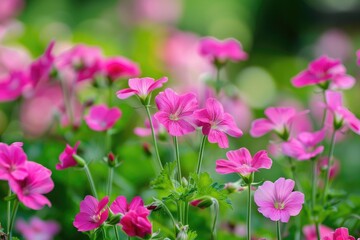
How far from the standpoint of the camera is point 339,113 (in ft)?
3.55

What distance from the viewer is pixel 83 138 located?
1.51 m

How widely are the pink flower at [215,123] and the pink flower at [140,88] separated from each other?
0.26 feet

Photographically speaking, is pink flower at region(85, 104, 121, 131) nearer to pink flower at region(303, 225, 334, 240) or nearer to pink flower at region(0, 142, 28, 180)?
pink flower at region(0, 142, 28, 180)

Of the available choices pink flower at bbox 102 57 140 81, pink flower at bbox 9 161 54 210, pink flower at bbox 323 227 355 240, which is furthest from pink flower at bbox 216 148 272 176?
pink flower at bbox 102 57 140 81

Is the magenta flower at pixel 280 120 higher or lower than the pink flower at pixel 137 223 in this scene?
→ higher

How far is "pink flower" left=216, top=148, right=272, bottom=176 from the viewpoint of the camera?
2.98ft

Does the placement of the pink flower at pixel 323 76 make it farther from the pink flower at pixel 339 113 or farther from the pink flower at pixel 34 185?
the pink flower at pixel 34 185

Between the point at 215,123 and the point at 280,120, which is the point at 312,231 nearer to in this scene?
the point at 280,120

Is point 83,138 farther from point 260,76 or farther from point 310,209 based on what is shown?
point 260,76

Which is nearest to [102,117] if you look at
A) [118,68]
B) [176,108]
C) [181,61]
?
[118,68]

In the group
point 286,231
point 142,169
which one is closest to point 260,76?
point 142,169

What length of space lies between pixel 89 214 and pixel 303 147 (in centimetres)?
38

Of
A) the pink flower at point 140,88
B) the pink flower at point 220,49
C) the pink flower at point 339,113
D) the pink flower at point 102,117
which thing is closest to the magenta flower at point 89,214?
the pink flower at point 140,88

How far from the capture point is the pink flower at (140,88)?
959mm
